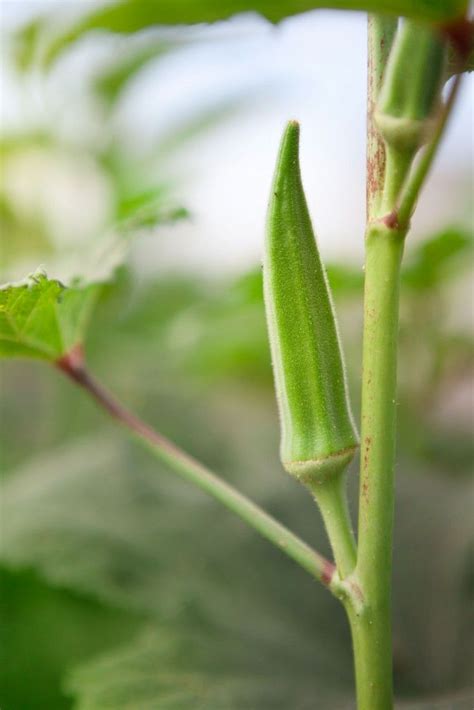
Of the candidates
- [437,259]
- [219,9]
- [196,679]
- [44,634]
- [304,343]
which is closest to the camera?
[219,9]

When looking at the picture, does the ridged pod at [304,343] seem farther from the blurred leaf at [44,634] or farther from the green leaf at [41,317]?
the blurred leaf at [44,634]

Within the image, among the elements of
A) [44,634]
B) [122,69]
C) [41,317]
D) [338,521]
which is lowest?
[44,634]

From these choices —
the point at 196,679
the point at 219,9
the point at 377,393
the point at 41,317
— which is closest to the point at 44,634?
the point at 196,679

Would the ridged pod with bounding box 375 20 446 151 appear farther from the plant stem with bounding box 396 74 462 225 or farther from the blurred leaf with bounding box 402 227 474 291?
the blurred leaf with bounding box 402 227 474 291

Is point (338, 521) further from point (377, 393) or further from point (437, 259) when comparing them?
point (437, 259)

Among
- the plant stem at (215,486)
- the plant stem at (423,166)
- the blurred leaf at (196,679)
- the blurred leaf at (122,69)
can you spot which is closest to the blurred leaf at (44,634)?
the blurred leaf at (196,679)

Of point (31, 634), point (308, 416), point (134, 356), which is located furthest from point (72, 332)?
point (134, 356)
